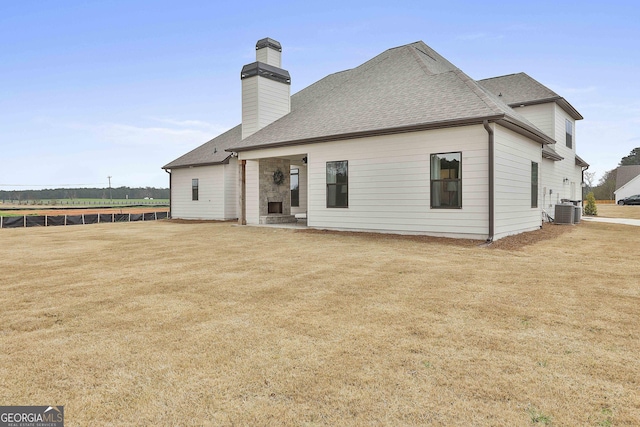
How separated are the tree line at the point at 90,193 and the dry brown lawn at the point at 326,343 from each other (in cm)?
10237

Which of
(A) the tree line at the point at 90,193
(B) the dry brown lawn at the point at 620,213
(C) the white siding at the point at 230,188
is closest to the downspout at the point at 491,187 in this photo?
(C) the white siding at the point at 230,188

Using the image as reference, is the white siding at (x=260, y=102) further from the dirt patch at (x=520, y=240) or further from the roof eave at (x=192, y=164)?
the dirt patch at (x=520, y=240)

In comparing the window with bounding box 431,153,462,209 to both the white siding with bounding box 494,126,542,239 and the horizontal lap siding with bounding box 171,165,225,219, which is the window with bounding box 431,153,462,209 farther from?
the horizontal lap siding with bounding box 171,165,225,219

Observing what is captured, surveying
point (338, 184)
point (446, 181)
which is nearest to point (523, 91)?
point (446, 181)

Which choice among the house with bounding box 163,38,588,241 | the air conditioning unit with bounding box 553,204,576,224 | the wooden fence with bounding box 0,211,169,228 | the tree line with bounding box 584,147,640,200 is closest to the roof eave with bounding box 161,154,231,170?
the house with bounding box 163,38,588,241

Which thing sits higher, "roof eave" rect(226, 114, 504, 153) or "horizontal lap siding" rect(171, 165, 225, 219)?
"roof eave" rect(226, 114, 504, 153)

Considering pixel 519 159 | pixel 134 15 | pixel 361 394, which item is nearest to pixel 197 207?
pixel 134 15

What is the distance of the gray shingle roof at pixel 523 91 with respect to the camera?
727 inches

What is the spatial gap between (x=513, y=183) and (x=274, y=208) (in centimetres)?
1061

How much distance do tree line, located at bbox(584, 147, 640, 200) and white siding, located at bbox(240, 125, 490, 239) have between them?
58.3 m

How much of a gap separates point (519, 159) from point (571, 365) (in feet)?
35.8

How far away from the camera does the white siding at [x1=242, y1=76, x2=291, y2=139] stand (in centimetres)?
1730

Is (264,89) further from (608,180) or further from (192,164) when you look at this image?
(608,180)

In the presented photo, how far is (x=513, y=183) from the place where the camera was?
1176 cm
